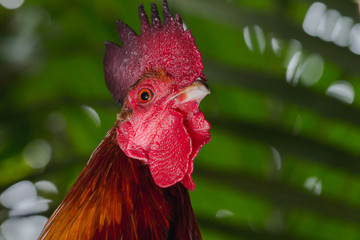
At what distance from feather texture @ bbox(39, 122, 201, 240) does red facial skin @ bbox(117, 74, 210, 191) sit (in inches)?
1.1

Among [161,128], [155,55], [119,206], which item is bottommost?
[119,206]

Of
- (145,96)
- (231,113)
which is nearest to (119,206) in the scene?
(145,96)

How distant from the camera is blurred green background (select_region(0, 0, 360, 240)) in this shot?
1.19 m

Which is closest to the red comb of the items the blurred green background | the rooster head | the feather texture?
the rooster head

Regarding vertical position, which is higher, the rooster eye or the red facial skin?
the rooster eye

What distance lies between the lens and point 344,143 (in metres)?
1.35

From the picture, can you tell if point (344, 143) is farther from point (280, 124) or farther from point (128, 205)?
point (128, 205)

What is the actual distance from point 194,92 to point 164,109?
7 cm

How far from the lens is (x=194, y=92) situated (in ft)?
2.59

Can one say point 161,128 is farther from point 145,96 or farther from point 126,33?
point 126,33

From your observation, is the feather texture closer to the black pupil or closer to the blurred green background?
the black pupil

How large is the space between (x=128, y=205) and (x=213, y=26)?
2.51ft

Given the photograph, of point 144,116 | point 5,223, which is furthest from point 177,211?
point 5,223

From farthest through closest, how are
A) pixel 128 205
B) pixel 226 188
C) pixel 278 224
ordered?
pixel 278 224, pixel 226 188, pixel 128 205
